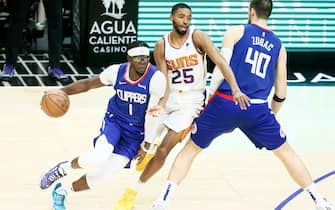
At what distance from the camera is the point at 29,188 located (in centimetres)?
777

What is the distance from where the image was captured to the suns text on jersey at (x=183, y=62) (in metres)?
7.29

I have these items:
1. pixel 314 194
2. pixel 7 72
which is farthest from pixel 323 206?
pixel 7 72

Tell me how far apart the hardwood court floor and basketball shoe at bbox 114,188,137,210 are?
5.6 inches

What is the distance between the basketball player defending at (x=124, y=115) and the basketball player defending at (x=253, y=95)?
1.26ft

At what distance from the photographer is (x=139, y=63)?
6.91m

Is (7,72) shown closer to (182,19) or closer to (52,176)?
(52,176)

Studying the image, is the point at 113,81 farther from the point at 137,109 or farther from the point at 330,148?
the point at 330,148

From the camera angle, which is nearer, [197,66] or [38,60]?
[197,66]

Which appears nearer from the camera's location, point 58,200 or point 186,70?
point 58,200

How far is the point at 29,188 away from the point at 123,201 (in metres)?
0.97

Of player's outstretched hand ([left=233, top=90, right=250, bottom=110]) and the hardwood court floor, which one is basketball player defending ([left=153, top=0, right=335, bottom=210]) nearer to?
player's outstretched hand ([left=233, top=90, right=250, bottom=110])

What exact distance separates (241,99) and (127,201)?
53.9 inches

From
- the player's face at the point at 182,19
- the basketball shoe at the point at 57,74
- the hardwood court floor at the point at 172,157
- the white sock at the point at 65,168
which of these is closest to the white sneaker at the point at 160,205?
the hardwood court floor at the point at 172,157

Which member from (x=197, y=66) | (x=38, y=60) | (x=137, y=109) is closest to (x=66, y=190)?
(x=137, y=109)
